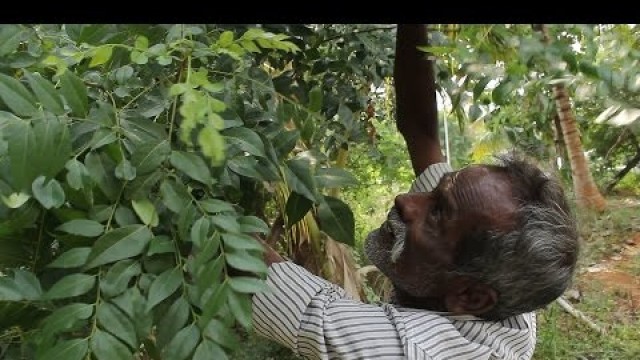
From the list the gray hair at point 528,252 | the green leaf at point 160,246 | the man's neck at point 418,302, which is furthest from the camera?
the man's neck at point 418,302

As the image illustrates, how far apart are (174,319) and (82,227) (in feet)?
0.46

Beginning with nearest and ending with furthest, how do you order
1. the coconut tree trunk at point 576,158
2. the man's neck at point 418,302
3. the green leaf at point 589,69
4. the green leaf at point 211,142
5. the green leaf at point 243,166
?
the green leaf at point 211,142
the green leaf at point 243,166
the green leaf at point 589,69
the man's neck at point 418,302
the coconut tree trunk at point 576,158

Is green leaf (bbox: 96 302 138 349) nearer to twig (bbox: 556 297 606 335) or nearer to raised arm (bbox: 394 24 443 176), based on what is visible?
raised arm (bbox: 394 24 443 176)

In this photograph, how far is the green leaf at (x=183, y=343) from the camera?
75 centimetres

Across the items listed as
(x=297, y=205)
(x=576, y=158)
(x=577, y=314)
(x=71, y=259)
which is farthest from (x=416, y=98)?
(x=576, y=158)

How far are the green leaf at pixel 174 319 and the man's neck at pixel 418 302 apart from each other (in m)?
0.56

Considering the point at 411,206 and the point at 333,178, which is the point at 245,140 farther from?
the point at 411,206

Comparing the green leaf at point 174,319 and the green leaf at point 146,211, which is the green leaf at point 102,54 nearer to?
the green leaf at point 146,211

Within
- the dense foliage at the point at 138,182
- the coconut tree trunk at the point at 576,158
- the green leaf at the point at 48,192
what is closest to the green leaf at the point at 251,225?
the dense foliage at the point at 138,182

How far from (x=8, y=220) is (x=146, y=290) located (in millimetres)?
166

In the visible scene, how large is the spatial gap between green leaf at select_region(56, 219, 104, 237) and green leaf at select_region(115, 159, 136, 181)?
0.19 ft

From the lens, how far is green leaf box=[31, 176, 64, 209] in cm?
70

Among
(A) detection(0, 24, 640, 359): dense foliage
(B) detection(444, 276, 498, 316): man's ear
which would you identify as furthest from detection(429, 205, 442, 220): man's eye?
(A) detection(0, 24, 640, 359): dense foliage
